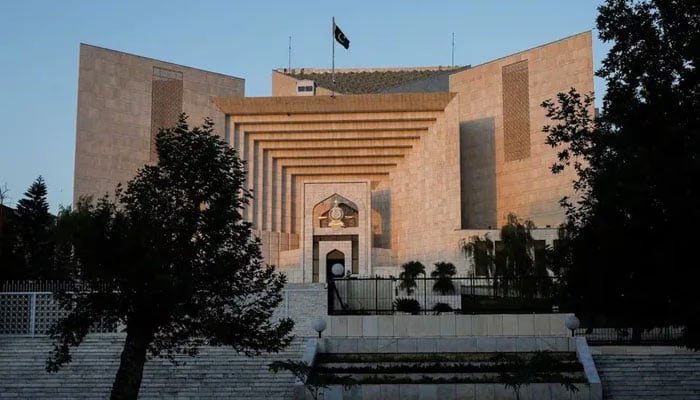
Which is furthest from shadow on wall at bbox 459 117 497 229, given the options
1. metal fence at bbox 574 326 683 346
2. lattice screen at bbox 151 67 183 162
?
metal fence at bbox 574 326 683 346

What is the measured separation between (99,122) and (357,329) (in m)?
25.7

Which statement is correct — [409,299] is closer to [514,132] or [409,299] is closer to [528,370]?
[528,370]

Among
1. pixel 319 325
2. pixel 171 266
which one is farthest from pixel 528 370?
pixel 171 266

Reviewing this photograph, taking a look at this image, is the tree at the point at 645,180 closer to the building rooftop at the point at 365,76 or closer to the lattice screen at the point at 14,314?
the lattice screen at the point at 14,314

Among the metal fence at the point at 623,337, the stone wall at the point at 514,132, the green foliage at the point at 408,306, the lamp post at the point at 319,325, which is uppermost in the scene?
the stone wall at the point at 514,132

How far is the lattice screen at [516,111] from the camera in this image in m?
39.0

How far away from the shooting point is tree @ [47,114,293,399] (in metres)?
12.5

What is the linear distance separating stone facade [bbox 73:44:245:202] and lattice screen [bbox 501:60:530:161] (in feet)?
42.7

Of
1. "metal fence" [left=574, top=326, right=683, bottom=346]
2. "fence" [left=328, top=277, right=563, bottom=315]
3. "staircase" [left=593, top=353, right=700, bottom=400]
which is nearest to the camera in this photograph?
"staircase" [left=593, top=353, right=700, bottom=400]

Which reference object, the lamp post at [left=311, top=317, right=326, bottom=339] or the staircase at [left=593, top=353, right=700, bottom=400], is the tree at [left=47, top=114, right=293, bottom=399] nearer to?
the lamp post at [left=311, top=317, right=326, bottom=339]

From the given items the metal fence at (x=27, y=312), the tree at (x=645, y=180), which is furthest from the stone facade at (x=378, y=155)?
the tree at (x=645, y=180)

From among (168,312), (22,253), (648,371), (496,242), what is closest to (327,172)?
(496,242)

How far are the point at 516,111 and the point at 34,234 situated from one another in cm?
2134

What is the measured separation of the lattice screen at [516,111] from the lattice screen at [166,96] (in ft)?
51.2
